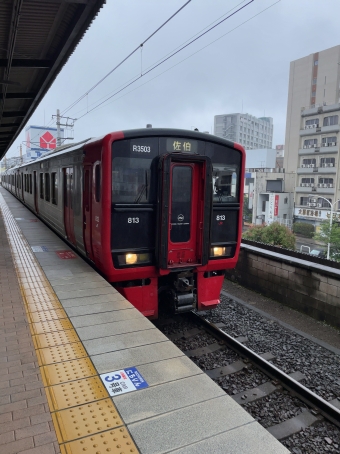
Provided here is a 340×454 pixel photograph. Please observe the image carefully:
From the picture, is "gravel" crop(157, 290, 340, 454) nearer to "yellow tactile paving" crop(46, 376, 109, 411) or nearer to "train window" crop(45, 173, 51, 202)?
"yellow tactile paving" crop(46, 376, 109, 411)

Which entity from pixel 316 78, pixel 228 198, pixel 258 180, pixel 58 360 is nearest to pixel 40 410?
pixel 58 360

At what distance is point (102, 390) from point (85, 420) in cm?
38

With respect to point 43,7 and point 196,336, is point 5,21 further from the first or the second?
point 196,336

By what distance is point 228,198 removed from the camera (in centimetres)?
644

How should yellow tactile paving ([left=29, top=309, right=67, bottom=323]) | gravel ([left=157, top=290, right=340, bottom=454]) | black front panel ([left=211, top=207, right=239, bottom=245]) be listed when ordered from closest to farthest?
gravel ([left=157, top=290, right=340, bottom=454]), yellow tactile paving ([left=29, top=309, right=67, bottom=323]), black front panel ([left=211, top=207, right=239, bottom=245])

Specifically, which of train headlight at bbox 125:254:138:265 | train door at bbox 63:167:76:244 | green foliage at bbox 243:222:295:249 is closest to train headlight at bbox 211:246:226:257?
train headlight at bbox 125:254:138:265

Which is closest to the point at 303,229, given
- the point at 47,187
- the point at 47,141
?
the point at 47,141

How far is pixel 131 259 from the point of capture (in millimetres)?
5746

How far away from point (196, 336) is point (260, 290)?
10.3 feet

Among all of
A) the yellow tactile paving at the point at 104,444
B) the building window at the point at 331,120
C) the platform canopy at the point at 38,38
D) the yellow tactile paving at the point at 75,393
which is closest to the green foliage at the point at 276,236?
the platform canopy at the point at 38,38

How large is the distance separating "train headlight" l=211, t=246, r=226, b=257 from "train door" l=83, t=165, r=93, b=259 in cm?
217

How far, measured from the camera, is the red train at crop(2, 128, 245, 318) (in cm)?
551

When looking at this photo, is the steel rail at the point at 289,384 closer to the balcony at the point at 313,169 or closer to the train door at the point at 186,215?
the train door at the point at 186,215

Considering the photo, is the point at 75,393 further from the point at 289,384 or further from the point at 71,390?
the point at 289,384
